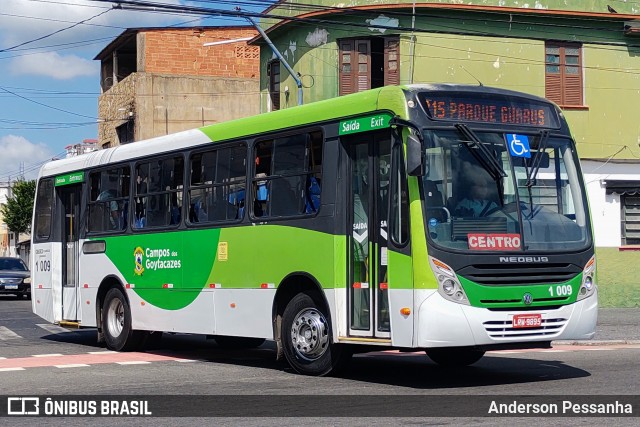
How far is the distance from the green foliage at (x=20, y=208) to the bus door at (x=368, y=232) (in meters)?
68.2

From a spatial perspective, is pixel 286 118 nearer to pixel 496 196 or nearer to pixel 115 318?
pixel 496 196

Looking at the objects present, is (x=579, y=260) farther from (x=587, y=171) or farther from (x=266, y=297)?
(x=587, y=171)

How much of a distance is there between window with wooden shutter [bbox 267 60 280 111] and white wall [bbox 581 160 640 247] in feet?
33.9

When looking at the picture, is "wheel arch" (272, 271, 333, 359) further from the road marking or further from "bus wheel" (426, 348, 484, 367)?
the road marking

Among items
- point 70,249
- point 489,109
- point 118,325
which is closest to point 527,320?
point 489,109

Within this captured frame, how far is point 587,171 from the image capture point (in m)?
29.8

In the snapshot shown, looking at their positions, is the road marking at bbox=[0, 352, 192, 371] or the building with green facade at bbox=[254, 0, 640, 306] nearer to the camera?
the road marking at bbox=[0, 352, 192, 371]

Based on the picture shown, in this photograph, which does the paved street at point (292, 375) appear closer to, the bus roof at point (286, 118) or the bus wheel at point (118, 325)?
the bus wheel at point (118, 325)

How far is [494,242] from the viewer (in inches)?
457

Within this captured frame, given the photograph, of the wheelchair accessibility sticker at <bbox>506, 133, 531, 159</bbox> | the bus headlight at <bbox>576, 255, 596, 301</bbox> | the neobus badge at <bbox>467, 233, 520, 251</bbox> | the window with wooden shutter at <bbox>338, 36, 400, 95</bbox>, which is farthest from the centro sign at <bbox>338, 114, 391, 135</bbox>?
the window with wooden shutter at <bbox>338, 36, 400, 95</bbox>

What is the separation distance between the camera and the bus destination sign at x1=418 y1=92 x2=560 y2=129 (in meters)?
11.9

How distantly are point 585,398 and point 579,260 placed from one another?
2.12m

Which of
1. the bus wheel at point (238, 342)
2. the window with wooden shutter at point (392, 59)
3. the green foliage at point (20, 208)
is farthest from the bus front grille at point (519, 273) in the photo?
the green foliage at point (20, 208)

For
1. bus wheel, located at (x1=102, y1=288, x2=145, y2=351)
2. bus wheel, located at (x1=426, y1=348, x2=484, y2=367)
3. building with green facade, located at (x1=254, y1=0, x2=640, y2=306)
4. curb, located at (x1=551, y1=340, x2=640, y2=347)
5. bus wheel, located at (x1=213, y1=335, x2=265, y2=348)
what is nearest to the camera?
bus wheel, located at (x1=426, y1=348, x2=484, y2=367)
